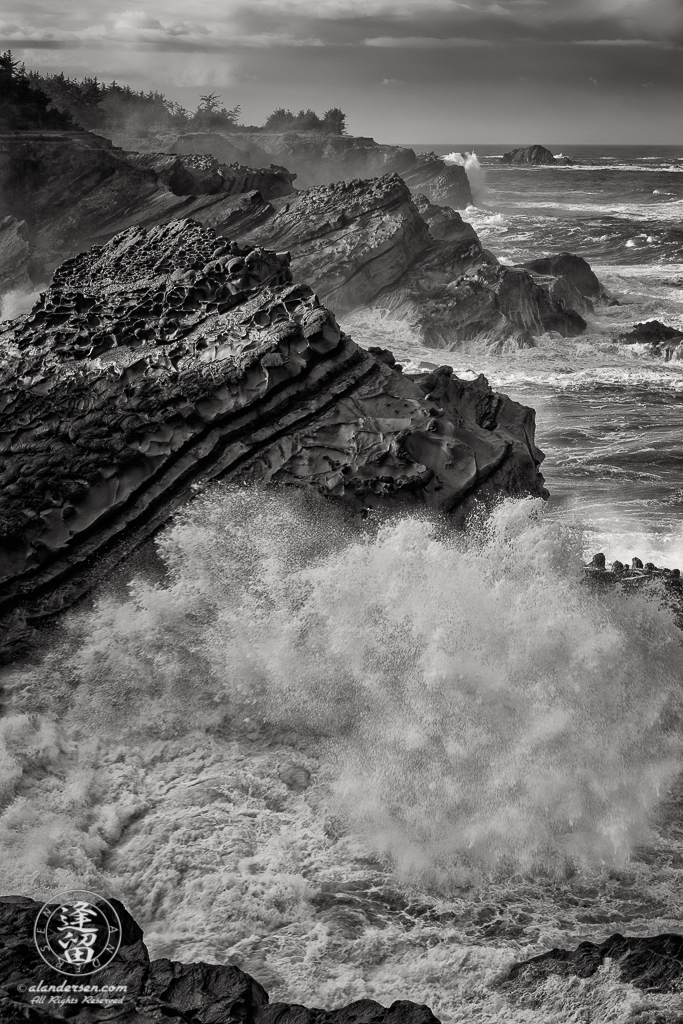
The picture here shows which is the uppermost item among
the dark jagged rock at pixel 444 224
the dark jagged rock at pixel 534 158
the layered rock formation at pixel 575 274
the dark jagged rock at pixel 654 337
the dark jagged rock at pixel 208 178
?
the dark jagged rock at pixel 534 158

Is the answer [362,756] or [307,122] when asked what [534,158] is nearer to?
[307,122]

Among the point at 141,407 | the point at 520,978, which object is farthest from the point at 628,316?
the point at 520,978

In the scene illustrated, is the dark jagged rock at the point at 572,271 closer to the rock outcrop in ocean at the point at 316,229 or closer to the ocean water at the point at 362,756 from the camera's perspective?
the rock outcrop in ocean at the point at 316,229

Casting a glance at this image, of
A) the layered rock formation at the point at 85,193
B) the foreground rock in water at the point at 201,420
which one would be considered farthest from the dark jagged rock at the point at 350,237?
the foreground rock in water at the point at 201,420

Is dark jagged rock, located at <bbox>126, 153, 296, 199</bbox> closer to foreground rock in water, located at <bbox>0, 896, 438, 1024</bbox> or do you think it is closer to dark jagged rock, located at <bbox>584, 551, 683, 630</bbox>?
dark jagged rock, located at <bbox>584, 551, 683, 630</bbox>

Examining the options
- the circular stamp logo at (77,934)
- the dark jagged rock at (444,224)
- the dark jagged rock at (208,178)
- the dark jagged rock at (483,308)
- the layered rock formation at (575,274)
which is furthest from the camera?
the dark jagged rock at (444,224)

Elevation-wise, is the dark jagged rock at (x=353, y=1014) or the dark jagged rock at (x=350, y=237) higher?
the dark jagged rock at (x=350, y=237)

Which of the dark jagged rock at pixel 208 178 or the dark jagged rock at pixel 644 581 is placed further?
the dark jagged rock at pixel 208 178

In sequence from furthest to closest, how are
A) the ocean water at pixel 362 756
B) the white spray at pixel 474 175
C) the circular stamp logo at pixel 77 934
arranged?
the white spray at pixel 474 175 → the ocean water at pixel 362 756 → the circular stamp logo at pixel 77 934
